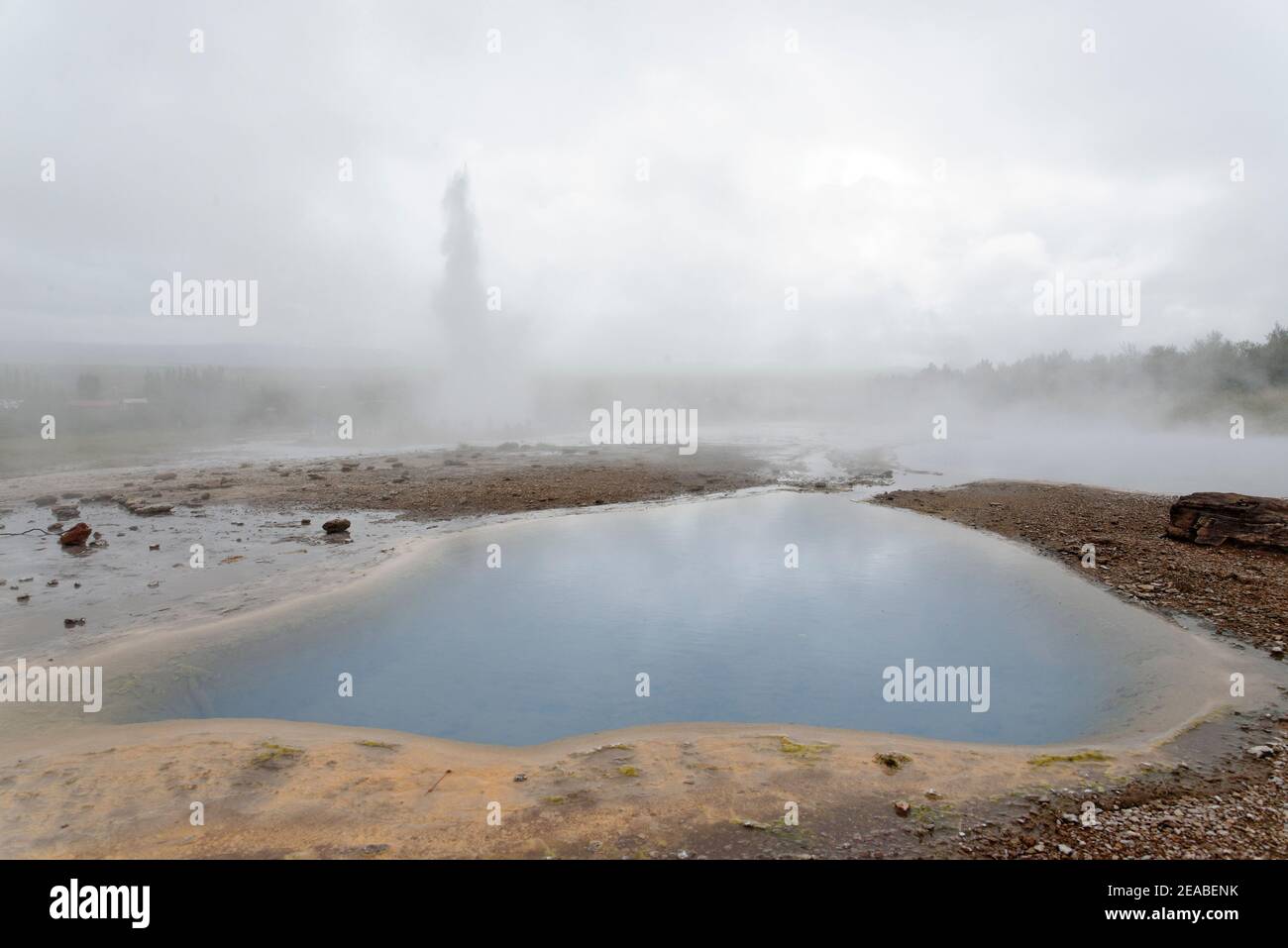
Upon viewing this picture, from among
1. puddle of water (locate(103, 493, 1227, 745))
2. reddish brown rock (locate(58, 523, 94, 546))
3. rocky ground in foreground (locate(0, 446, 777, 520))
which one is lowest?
puddle of water (locate(103, 493, 1227, 745))

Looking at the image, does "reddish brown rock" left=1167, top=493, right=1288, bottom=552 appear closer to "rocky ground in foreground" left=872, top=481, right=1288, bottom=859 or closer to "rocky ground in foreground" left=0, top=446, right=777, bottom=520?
"rocky ground in foreground" left=872, top=481, right=1288, bottom=859

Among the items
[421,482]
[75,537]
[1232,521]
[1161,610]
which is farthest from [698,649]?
[421,482]

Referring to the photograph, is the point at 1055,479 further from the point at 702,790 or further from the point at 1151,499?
the point at 702,790

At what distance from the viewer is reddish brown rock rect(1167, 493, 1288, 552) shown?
43.5 ft

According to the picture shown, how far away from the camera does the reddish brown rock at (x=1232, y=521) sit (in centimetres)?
1326

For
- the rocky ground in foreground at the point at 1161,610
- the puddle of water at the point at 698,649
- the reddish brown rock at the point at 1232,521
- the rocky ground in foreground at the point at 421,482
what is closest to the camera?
the rocky ground in foreground at the point at 1161,610

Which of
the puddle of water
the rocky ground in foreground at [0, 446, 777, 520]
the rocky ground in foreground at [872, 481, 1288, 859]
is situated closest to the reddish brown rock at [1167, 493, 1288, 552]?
the rocky ground in foreground at [872, 481, 1288, 859]

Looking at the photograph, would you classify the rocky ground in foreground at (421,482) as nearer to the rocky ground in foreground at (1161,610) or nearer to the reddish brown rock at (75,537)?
the reddish brown rock at (75,537)

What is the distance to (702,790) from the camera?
5.62m

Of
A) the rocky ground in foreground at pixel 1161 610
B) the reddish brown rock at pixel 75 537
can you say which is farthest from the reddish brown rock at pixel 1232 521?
the reddish brown rock at pixel 75 537

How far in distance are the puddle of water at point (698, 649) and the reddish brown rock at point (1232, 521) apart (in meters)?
3.74

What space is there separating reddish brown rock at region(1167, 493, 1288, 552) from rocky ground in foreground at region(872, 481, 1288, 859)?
0.93 ft

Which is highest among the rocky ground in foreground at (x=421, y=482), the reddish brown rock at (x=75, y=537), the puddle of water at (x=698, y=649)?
the rocky ground in foreground at (x=421, y=482)
